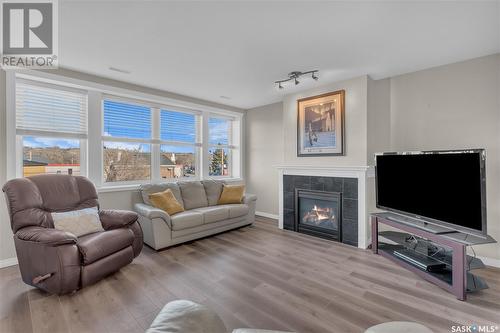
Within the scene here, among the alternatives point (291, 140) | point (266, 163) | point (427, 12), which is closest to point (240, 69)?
point (291, 140)

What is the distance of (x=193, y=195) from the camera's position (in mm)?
4305

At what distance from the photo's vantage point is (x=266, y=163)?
537 cm

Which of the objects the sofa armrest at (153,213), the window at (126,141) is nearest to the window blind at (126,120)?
the window at (126,141)

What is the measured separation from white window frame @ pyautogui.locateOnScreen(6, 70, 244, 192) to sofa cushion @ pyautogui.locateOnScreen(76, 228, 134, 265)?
1231 mm

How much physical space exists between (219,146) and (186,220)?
2279 mm

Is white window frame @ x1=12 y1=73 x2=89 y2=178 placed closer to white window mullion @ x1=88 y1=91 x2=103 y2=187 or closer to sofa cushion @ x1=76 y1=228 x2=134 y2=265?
white window mullion @ x1=88 y1=91 x2=103 y2=187

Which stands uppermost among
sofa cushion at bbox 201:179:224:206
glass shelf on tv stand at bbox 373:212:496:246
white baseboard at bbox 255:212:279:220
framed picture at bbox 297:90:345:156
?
framed picture at bbox 297:90:345:156

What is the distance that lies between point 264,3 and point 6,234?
3900 millimetres

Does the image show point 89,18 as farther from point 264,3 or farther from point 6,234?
point 6,234

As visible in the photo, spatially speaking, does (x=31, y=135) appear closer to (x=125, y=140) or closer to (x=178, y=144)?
(x=125, y=140)

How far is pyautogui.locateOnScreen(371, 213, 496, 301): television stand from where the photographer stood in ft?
7.12

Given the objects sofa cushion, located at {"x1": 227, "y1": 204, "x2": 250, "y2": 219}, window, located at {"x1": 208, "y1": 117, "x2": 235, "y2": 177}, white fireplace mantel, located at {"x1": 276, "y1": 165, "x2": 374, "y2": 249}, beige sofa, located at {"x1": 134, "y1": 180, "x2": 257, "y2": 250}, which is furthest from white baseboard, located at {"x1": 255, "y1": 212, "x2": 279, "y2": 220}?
white fireplace mantel, located at {"x1": 276, "y1": 165, "x2": 374, "y2": 249}

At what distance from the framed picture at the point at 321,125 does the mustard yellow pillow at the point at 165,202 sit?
229cm

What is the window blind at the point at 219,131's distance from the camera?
5.32 metres
